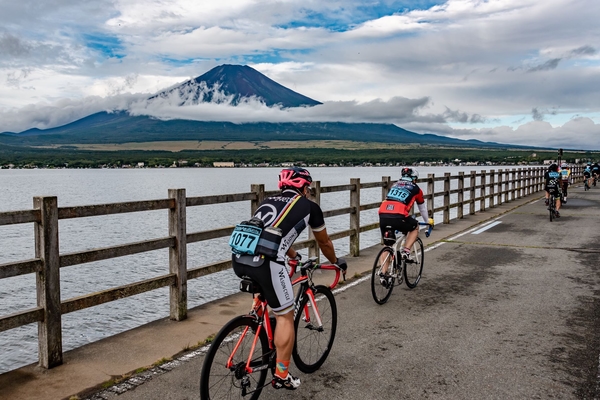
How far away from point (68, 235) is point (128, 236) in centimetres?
408

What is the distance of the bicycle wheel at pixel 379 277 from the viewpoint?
754 cm

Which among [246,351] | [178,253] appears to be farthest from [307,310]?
[178,253]

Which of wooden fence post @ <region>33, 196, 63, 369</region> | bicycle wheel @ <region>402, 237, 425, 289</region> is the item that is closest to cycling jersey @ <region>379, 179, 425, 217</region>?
bicycle wheel @ <region>402, 237, 425, 289</region>

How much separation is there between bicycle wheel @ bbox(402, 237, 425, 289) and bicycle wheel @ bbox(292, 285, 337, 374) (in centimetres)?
321

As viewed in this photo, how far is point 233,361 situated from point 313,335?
1377mm

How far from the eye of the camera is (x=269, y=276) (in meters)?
4.23

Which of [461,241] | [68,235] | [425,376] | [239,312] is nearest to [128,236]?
[68,235]

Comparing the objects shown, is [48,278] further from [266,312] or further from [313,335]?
[313,335]

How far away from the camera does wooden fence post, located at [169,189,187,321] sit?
22.2ft

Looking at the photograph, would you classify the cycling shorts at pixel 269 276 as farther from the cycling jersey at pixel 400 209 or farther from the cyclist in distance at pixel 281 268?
the cycling jersey at pixel 400 209

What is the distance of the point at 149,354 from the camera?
18.7 feet

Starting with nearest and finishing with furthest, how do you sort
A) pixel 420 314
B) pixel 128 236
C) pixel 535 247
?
pixel 420 314
pixel 535 247
pixel 128 236

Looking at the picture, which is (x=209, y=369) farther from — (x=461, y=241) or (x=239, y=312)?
(x=461, y=241)

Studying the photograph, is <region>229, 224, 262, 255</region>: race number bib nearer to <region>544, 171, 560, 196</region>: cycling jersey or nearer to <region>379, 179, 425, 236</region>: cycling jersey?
<region>379, 179, 425, 236</region>: cycling jersey
